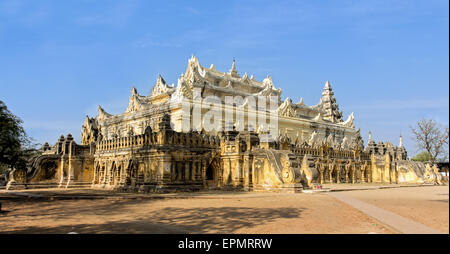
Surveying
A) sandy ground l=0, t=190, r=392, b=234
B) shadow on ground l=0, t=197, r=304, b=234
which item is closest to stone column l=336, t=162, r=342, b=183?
sandy ground l=0, t=190, r=392, b=234

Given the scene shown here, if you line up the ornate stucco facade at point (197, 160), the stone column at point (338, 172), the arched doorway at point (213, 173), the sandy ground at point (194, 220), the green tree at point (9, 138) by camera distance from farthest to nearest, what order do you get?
the stone column at point (338, 172), the arched doorway at point (213, 173), the ornate stucco facade at point (197, 160), the green tree at point (9, 138), the sandy ground at point (194, 220)

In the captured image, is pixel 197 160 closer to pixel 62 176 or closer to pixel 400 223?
pixel 62 176

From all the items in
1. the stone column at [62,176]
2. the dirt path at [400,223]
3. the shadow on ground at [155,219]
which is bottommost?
the shadow on ground at [155,219]

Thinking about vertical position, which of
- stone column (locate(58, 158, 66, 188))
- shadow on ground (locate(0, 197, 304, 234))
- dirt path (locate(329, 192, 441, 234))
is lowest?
shadow on ground (locate(0, 197, 304, 234))

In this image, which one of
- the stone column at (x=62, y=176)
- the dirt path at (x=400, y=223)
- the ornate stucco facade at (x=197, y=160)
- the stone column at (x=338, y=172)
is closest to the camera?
the dirt path at (x=400, y=223)

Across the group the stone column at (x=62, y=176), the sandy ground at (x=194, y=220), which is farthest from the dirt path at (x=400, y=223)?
the stone column at (x=62, y=176)

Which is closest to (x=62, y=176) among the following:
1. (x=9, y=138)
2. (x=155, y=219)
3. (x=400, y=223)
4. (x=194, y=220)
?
(x=9, y=138)

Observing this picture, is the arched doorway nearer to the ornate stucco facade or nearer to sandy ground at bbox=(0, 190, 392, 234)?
the ornate stucco facade

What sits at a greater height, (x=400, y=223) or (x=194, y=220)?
(x=400, y=223)

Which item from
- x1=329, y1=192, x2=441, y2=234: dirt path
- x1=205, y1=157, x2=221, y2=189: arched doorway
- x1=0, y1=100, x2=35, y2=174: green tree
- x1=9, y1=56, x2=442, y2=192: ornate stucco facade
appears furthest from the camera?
x1=205, y1=157, x2=221, y2=189: arched doorway

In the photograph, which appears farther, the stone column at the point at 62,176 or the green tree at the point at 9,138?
the stone column at the point at 62,176

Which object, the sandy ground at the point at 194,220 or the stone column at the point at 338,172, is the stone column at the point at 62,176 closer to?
the sandy ground at the point at 194,220

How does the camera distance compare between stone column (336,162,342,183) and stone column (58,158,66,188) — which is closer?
stone column (58,158,66,188)

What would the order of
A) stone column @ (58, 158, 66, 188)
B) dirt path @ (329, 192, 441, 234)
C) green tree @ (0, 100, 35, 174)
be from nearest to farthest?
dirt path @ (329, 192, 441, 234) < green tree @ (0, 100, 35, 174) < stone column @ (58, 158, 66, 188)
